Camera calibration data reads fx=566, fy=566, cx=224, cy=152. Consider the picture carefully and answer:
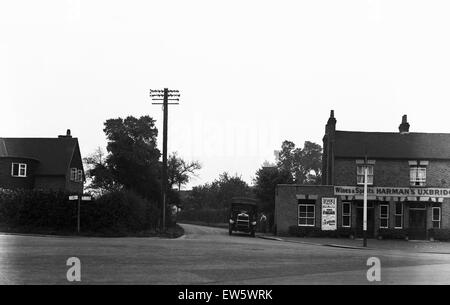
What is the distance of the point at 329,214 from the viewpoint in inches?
1837

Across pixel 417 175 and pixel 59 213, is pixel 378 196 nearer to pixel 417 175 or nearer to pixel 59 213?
pixel 417 175

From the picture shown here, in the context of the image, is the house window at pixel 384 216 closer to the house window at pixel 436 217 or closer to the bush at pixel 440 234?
the bush at pixel 440 234

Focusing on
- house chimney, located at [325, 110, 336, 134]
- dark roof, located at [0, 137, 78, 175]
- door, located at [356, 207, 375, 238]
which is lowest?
door, located at [356, 207, 375, 238]

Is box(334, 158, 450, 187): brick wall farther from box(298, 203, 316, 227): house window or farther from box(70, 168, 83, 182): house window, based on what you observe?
box(70, 168, 83, 182): house window

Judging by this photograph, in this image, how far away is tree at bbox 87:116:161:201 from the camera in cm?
6184

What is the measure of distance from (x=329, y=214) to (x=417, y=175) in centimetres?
803

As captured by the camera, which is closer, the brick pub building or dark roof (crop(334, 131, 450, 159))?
the brick pub building

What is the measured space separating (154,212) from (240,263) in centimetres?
2957

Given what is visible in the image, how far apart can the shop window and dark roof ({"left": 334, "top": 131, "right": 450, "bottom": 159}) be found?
4.86 meters

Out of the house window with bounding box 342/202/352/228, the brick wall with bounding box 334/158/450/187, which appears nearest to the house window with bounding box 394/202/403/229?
the brick wall with bounding box 334/158/450/187

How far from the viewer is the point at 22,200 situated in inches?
1511

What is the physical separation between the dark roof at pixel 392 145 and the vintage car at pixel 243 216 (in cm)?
841

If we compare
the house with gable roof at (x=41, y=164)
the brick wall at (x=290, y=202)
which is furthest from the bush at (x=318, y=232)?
the house with gable roof at (x=41, y=164)
